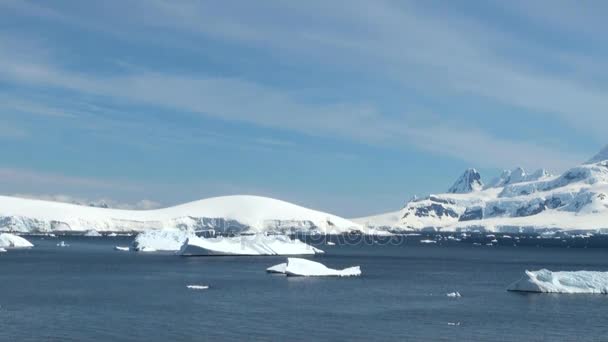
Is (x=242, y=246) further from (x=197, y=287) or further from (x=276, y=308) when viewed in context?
(x=276, y=308)

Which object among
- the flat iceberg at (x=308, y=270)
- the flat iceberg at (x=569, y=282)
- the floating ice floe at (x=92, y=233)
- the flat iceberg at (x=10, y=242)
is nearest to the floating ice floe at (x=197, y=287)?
the flat iceberg at (x=308, y=270)

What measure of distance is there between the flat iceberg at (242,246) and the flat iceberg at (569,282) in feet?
135

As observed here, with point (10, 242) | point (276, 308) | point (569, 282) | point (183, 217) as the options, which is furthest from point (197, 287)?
point (183, 217)

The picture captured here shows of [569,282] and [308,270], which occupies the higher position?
[308,270]

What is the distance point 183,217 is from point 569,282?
127982 millimetres

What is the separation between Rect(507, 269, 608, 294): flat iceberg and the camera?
47.1 metres

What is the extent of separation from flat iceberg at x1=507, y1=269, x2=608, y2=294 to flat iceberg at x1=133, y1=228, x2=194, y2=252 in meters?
60.3

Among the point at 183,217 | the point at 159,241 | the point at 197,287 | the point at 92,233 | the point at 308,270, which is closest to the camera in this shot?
the point at 197,287

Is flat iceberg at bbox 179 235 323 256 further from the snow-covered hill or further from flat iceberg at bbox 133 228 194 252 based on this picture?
the snow-covered hill

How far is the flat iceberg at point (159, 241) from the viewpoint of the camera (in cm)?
10112

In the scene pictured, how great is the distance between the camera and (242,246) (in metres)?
87.3

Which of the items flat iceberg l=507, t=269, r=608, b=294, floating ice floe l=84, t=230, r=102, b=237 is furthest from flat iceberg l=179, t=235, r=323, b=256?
floating ice floe l=84, t=230, r=102, b=237

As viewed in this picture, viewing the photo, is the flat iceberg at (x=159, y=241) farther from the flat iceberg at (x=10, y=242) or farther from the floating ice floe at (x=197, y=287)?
the floating ice floe at (x=197, y=287)

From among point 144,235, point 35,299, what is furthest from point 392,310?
point 144,235
